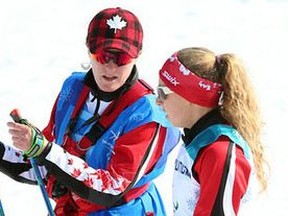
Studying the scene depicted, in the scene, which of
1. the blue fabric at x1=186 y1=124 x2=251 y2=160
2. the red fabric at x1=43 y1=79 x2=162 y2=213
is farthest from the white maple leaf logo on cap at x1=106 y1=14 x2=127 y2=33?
the blue fabric at x1=186 y1=124 x2=251 y2=160

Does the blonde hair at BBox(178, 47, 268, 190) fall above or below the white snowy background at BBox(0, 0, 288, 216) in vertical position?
above

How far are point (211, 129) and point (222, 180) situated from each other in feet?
0.65

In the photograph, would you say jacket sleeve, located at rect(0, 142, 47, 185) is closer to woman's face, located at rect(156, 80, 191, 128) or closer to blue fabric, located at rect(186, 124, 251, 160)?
woman's face, located at rect(156, 80, 191, 128)

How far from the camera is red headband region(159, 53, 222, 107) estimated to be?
103 inches

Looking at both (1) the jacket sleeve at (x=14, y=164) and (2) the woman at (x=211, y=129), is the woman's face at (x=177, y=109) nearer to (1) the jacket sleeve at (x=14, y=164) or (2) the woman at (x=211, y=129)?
(2) the woman at (x=211, y=129)

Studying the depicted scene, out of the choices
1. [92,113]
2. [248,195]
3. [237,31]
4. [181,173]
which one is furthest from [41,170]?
[237,31]

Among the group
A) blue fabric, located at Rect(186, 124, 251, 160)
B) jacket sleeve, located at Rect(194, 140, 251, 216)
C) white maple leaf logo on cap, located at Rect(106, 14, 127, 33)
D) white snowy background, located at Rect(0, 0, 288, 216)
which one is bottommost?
white snowy background, located at Rect(0, 0, 288, 216)

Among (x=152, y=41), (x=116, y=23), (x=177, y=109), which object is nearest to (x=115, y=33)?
(x=116, y=23)

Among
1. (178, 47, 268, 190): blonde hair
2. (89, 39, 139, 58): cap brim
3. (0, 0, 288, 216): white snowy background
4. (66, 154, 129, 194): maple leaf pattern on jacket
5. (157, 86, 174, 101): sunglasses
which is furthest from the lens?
(0, 0, 288, 216): white snowy background

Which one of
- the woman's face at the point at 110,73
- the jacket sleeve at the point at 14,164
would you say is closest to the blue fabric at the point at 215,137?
the woman's face at the point at 110,73

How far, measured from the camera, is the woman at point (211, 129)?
245 centimetres

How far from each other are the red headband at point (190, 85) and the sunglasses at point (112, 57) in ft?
1.06

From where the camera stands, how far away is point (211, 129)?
2549mm

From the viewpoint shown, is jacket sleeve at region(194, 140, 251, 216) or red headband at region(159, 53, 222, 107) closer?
jacket sleeve at region(194, 140, 251, 216)
